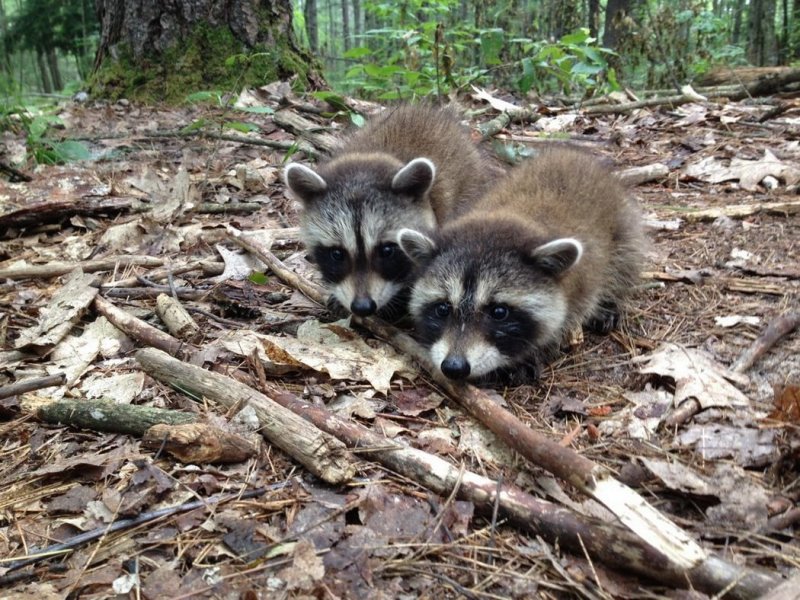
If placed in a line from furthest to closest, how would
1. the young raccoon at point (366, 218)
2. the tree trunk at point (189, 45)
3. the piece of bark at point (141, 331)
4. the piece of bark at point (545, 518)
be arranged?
the tree trunk at point (189, 45) < the young raccoon at point (366, 218) < the piece of bark at point (141, 331) < the piece of bark at point (545, 518)

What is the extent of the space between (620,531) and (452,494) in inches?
25.2

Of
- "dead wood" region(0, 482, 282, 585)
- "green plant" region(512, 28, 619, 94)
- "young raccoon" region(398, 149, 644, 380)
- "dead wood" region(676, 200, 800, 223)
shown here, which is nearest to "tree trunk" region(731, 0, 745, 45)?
"green plant" region(512, 28, 619, 94)

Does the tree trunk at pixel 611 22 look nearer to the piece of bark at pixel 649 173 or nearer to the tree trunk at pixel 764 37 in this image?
the tree trunk at pixel 764 37

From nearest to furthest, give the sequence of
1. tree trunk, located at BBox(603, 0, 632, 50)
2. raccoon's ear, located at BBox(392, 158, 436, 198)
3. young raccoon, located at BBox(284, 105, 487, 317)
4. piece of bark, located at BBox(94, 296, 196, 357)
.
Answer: piece of bark, located at BBox(94, 296, 196, 357)
young raccoon, located at BBox(284, 105, 487, 317)
raccoon's ear, located at BBox(392, 158, 436, 198)
tree trunk, located at BBox(603, 0, 632, 50)

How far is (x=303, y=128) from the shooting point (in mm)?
7750

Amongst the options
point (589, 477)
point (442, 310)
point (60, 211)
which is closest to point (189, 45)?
point (60, 211)

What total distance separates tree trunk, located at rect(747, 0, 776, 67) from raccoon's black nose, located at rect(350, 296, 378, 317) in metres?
19.9

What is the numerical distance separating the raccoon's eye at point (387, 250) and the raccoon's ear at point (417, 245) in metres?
0.62

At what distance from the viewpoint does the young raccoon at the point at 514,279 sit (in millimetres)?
3670

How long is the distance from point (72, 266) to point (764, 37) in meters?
21.8

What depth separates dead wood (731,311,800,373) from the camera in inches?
136

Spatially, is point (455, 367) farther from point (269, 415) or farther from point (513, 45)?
point (513, 45)

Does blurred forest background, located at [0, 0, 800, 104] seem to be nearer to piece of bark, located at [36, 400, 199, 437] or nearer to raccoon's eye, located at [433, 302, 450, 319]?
raccoon's eye, located at [433, 302, 450, 319]

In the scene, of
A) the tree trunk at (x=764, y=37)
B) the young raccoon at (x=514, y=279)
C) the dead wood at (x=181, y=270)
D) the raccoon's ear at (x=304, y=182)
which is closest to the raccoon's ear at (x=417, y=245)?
the young raccoon at (x=514, y=279)
